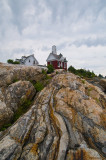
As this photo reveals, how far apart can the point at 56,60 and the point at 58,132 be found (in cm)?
3224

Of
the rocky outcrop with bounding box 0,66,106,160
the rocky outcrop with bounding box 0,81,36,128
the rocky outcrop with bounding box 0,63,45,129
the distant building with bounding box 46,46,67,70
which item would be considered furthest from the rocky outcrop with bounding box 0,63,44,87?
the distant building with bounding box 46,46,67,70

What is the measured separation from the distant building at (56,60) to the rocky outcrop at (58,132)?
89.9 feet

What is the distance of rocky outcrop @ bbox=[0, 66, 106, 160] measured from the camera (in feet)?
21.8

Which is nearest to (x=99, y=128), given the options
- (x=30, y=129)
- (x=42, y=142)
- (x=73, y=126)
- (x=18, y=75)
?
(x=73, y=126)

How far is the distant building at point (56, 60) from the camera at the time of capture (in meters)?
38.1

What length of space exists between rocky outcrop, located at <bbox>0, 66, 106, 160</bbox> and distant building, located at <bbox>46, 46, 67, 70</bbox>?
89.9 ft

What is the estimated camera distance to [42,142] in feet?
24.2

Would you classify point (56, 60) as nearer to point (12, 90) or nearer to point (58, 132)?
point (12, 90)

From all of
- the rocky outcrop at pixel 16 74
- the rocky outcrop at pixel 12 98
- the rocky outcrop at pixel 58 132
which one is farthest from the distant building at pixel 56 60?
the rocky outcrop at pixel 58 132

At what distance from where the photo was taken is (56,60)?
3794cm

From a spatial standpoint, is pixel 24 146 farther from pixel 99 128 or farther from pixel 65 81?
pixel 65 81

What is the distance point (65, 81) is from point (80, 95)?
3213mm

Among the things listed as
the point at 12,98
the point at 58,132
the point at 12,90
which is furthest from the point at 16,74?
the point at 58,132

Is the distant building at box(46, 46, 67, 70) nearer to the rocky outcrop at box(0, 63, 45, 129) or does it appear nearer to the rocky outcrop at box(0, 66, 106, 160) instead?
the rocky outcrop at box(0, 63, 45, 129)
